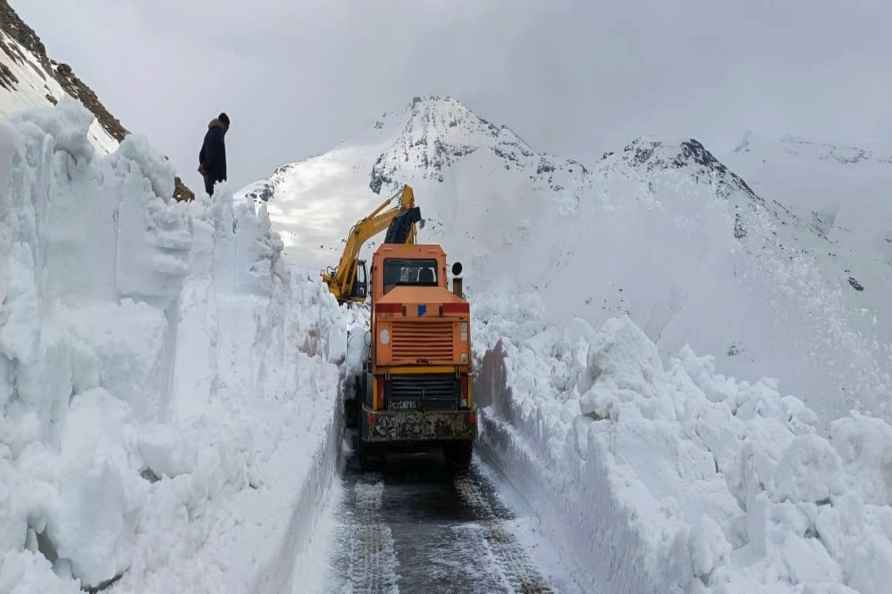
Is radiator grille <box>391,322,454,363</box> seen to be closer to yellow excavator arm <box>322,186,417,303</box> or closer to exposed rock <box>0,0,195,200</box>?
yellow excavator arm <box>322,186,417,303</box>

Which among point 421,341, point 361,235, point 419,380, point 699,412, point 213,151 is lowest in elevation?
point 699,412

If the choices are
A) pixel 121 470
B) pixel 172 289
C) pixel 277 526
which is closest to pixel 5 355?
pixel 121 470

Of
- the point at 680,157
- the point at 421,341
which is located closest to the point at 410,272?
the point at 421,341

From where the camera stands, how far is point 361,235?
19453mm

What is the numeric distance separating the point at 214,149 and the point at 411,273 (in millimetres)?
3118

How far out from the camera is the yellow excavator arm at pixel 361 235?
1781 centimetres

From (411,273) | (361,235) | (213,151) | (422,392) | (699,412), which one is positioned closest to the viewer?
(699,412)

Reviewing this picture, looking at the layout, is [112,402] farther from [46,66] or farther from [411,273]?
[46,66]

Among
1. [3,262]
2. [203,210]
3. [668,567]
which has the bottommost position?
[668,567]

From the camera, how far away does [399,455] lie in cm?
1125

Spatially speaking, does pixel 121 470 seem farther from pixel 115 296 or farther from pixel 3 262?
pixel 115 296

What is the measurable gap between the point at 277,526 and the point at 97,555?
2.24m

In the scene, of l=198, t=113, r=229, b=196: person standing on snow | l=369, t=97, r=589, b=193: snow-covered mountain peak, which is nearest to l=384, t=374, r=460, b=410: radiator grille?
l=198, t=113, r=229, b=196: person standing on snow

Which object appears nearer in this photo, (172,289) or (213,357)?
(172,289)
